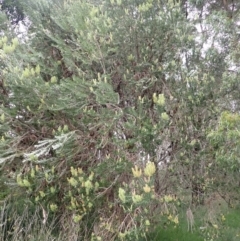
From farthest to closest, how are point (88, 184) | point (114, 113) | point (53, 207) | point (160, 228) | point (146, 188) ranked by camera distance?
point (160, 228)
point (53, 207)
point (114, 113)
point (88, 184)
point (146, 188)

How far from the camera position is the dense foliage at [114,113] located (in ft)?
16.3

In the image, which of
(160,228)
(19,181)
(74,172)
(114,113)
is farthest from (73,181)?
(160,228)

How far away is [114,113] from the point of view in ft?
16.5

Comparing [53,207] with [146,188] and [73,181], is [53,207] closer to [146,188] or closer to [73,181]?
[73,181]

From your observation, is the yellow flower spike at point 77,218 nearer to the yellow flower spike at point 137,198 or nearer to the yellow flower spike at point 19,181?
the yellow flower spike at point 19,181

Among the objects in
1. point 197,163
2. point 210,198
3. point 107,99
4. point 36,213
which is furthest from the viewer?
point 210,198

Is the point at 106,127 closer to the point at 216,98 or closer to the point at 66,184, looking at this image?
the point at 66,184

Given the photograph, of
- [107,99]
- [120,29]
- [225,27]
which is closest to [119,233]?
[107,99]

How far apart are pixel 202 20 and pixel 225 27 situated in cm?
39

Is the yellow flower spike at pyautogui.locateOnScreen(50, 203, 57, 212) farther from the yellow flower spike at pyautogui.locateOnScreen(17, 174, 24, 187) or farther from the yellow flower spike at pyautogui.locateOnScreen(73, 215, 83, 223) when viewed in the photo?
the yellow flower spike at pyautogui.locateOnScreen(17, 174, 24, 187)

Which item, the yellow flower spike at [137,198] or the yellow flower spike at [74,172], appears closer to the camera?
the yellow flower spike at [137,198]

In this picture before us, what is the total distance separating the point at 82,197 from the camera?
5.07 m

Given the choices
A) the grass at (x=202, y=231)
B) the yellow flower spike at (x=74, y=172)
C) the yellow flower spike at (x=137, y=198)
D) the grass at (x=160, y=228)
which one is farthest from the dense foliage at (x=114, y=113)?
the grass at (x=202, y=231)

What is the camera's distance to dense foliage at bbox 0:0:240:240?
196 inches
